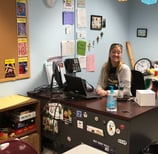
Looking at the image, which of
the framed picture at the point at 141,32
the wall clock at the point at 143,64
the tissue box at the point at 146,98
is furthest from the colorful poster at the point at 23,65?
the framed picture at the point at 141,32

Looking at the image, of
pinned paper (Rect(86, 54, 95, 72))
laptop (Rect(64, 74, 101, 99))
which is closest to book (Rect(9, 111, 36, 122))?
laptop (Rect(64, 74, 101, 99))

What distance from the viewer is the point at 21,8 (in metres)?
3.26

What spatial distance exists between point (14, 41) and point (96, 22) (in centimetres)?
157

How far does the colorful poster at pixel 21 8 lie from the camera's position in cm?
322

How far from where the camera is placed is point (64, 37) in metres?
3.84

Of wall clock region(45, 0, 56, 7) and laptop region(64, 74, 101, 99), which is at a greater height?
wall clock region(45, 0, 56, 7)

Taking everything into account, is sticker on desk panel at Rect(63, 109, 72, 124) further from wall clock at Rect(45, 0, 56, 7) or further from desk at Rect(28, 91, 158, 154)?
wall clock at Rect(45, 0, 56, 7)

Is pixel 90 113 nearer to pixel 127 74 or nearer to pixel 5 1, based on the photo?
pixel 127 74

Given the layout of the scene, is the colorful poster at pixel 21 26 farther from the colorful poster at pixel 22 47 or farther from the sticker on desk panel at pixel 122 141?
the sticker on desk panel at pixel 122 141

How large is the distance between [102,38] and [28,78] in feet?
5.24

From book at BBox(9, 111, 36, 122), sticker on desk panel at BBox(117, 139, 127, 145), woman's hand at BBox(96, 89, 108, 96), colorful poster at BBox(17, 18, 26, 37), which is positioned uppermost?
colorful poster at BBox(17, 18, 26, 37)

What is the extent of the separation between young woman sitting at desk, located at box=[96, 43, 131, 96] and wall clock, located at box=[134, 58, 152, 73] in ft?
5.56

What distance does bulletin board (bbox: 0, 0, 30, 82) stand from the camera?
3112 mm

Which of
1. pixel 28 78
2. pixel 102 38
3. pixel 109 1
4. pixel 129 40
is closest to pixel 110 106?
pixel 28 78
